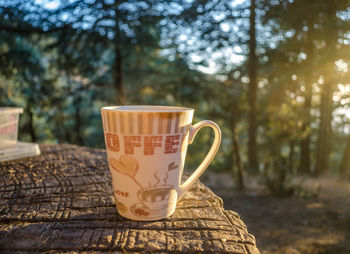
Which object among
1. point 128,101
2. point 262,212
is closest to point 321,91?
point 262,212

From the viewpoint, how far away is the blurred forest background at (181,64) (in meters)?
3.93

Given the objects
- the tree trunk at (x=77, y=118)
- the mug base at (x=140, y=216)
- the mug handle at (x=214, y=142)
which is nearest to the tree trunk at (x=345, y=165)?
the tree trunk at (x=77, y=118)

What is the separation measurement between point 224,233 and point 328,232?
10.4 feet

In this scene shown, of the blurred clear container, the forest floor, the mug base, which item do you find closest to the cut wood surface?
the mug base

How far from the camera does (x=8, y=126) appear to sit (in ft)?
4.43

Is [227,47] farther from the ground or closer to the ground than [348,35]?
closer to the ground

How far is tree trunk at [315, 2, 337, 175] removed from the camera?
4.89 meters

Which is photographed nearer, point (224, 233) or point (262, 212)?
point (224, 233)

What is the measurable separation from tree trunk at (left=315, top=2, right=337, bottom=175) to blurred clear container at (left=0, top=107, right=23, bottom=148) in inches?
203

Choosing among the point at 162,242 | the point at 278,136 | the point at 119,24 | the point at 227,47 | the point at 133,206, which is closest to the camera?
the point at 162,242

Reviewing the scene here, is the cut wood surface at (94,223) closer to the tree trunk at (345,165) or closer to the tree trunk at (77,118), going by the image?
the tree trunk at (77,118)

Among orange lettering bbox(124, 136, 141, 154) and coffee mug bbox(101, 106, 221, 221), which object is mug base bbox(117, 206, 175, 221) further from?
orange lettering bbox(124, 136, 141, 154)

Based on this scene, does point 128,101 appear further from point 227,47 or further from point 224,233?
point 224,233

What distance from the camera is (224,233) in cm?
68
